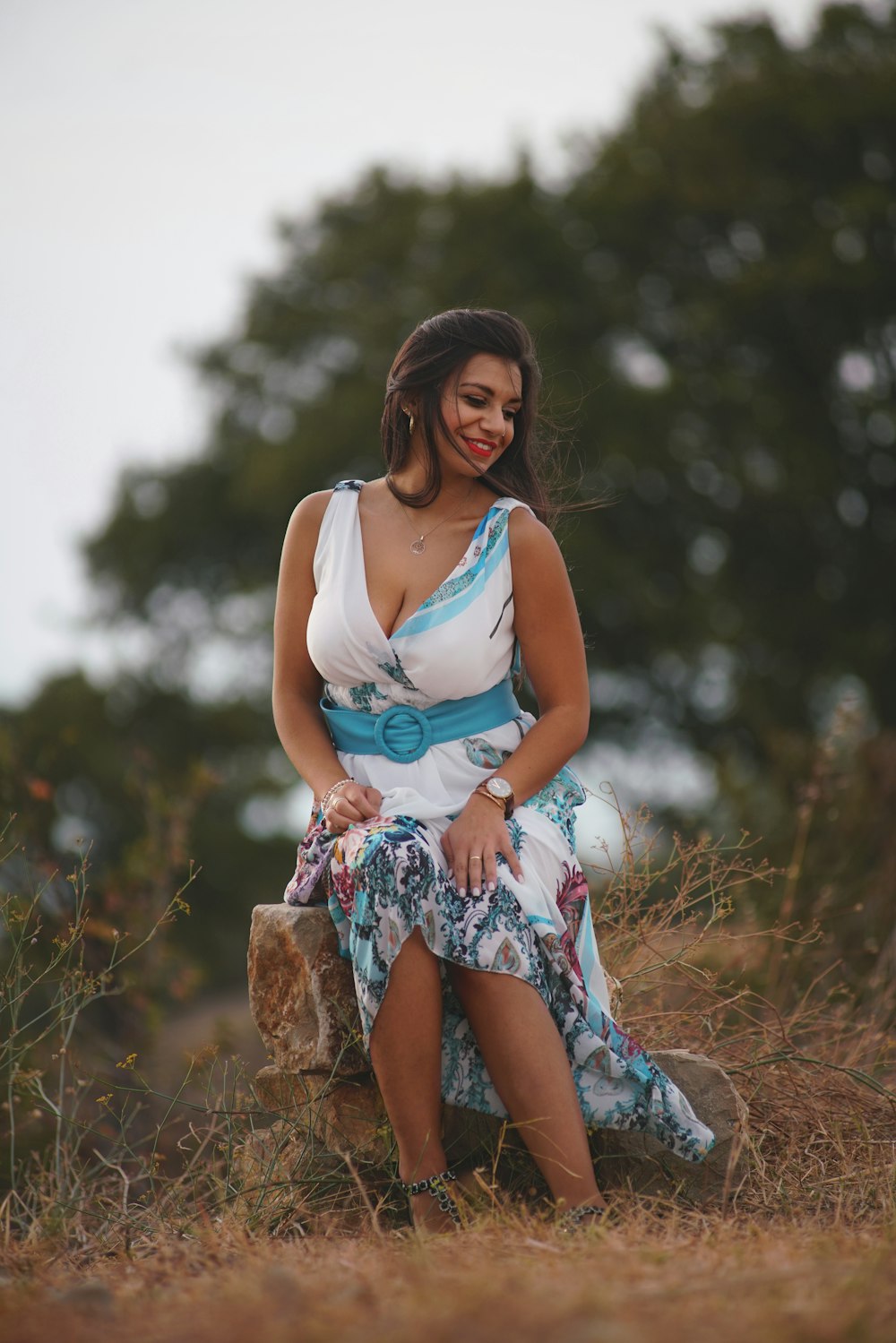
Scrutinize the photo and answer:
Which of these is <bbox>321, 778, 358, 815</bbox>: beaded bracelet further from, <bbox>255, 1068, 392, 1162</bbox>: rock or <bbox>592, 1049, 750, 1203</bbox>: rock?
<bbox>592, 1049, 750, 1203</bbox>: rock

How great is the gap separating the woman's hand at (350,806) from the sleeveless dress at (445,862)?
38mm

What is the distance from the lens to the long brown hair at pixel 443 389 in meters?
3.37

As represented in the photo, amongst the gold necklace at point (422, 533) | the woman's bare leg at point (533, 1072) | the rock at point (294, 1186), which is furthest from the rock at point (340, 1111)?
the gold necklace at point (422, 533)

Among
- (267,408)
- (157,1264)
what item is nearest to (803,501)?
(267,408)

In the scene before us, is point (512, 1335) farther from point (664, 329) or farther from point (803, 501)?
point (664, 329)

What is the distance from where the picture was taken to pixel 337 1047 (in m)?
3.10

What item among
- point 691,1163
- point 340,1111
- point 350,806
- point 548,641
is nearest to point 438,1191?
point 340,1111

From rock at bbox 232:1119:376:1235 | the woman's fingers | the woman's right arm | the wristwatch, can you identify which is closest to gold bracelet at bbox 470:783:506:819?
the wristwatch

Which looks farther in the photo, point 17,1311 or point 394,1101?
point 394,1101

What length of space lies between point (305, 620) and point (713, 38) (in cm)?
1411

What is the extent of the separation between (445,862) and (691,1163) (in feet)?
3.02

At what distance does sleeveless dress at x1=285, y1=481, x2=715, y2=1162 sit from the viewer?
9.20ft

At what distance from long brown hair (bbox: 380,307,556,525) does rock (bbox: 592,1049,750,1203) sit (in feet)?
→ 4.73

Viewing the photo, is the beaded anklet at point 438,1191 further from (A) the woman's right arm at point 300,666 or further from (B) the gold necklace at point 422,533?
(B) the gold necklace at point 422,533
